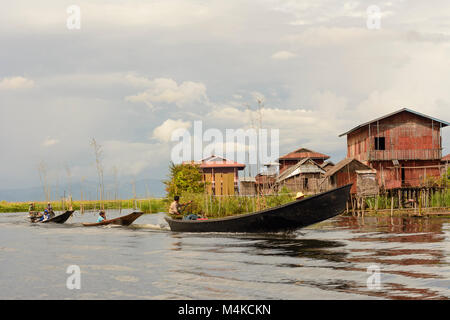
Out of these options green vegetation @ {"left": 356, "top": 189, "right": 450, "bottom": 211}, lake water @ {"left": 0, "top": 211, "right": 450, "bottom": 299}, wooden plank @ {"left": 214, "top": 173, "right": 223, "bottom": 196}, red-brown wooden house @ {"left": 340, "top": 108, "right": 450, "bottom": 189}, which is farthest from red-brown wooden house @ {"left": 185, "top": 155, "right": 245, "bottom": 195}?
lake water @ {"left": 0, "top": 211, "right": 450, "bottom": 299}

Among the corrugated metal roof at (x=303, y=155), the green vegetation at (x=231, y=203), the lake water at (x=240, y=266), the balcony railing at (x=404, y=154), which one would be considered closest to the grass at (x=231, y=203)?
the green vegetation at (x=231, y=203)

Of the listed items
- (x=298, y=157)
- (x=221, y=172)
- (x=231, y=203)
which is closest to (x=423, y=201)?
(x=231, y=203)

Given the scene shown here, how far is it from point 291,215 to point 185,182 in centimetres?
2043

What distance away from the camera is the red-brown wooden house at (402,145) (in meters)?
33.2

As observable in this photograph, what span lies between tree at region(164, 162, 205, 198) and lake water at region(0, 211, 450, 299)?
16633 millimetres

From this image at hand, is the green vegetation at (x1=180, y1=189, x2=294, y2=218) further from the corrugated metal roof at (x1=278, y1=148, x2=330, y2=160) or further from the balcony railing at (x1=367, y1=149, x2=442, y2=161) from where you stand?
the corrugated metal roof at (x1=278, y1=148, x2=330, y2=160)

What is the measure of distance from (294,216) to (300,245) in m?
1.46

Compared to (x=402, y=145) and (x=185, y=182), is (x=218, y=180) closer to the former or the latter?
(x=185, y=182)

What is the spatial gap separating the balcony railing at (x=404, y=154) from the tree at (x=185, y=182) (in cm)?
1273

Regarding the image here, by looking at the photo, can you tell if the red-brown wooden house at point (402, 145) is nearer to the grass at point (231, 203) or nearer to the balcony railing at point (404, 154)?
the balcony railing at point (404, 154)

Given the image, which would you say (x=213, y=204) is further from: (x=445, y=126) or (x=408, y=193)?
(x=445, y=126)

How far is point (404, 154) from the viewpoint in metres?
33.2

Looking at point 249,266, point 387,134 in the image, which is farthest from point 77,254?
point 387,134
